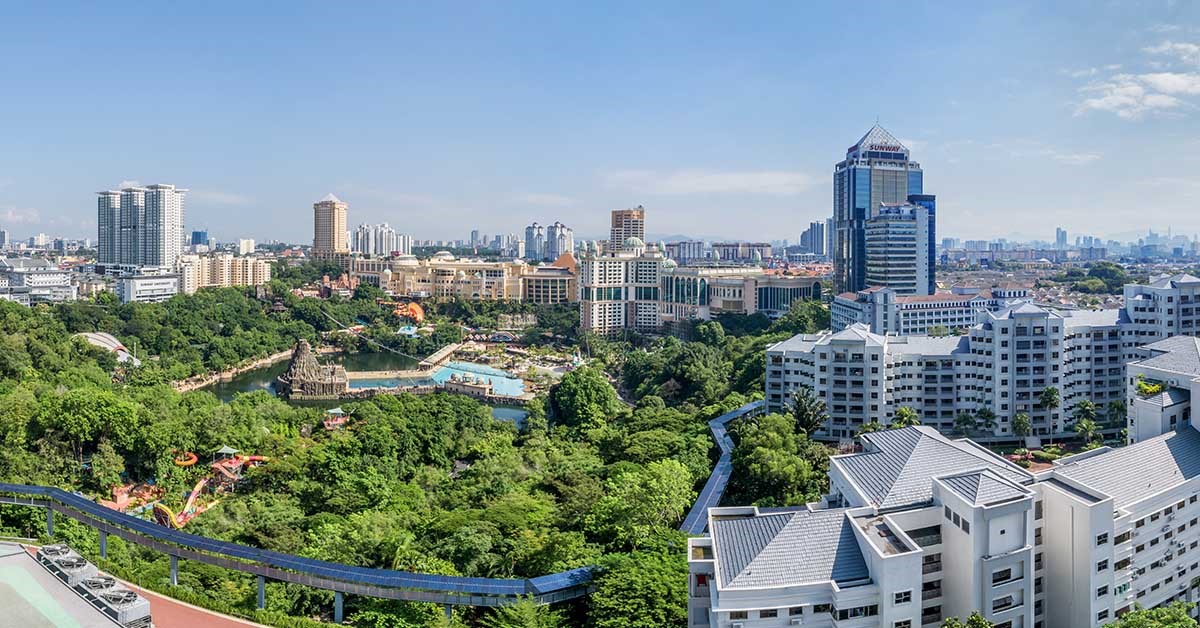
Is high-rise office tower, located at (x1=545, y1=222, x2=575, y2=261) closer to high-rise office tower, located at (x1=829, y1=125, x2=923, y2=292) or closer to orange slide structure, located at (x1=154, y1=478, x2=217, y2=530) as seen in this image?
high-rise office tower, located at (x1=829, y1=125, x2=923, y2=292)

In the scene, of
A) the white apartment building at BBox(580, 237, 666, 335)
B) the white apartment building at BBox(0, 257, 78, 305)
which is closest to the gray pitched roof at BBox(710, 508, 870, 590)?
the white apartment building at BBox(580, 237, 666, 335)

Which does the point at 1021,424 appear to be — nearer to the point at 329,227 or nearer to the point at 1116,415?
the point at 1116,415

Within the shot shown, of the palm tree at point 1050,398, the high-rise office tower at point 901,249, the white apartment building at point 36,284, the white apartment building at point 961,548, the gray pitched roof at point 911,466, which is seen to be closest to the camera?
the white apartment building at point 961,548

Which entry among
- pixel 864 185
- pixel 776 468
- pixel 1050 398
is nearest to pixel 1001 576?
pixel 776 468

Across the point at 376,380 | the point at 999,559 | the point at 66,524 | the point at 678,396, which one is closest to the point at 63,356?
the point at 376,380

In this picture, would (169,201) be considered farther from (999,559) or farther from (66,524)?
(999,559)

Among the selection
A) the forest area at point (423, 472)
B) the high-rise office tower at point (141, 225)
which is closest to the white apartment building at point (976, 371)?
the forest area at point (423, 472)

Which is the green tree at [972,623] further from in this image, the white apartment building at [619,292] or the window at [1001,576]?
the white apartment building at [619,292]
